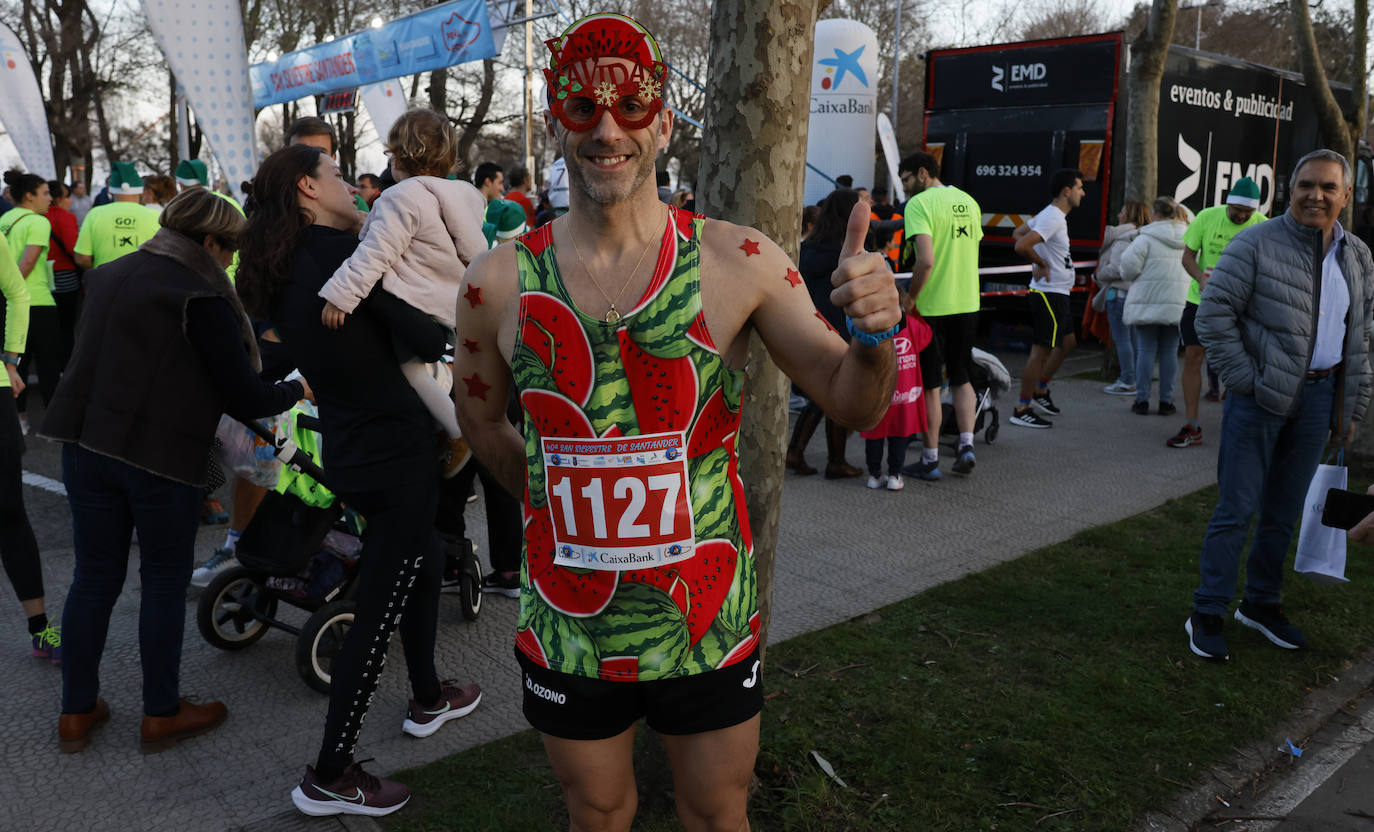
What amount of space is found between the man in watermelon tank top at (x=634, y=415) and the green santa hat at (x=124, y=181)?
7.05 metres

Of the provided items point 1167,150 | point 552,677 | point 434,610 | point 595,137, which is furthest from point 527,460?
point 1167,150

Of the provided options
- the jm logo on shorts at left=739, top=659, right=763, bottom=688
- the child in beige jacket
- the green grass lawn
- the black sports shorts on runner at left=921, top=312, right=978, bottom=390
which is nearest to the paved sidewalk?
the green grass lawn

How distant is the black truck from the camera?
506 inches

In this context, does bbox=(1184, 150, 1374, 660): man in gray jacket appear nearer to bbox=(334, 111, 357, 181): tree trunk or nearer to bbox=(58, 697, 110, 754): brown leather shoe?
bbox=(58, 697, 110, 754): brown leather shoe

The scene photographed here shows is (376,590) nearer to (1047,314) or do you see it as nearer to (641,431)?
(641,431)

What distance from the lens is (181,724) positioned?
3.66 meters

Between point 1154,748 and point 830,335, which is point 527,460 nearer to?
point 830,335

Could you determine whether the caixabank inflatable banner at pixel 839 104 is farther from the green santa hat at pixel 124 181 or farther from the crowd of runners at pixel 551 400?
the crowd of runners at pixel 551 400

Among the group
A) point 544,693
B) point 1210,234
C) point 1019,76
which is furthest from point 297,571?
point 1019,76

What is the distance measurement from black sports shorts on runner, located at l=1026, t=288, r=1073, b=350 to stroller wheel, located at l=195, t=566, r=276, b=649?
6.85 meters

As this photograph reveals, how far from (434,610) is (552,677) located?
1422 millimetres

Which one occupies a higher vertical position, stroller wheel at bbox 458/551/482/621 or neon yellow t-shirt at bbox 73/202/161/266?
neon yellow t-shirt at bbox 73/202/161/266

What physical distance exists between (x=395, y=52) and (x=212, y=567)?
46.9 feet

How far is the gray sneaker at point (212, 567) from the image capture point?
5.23 meters
